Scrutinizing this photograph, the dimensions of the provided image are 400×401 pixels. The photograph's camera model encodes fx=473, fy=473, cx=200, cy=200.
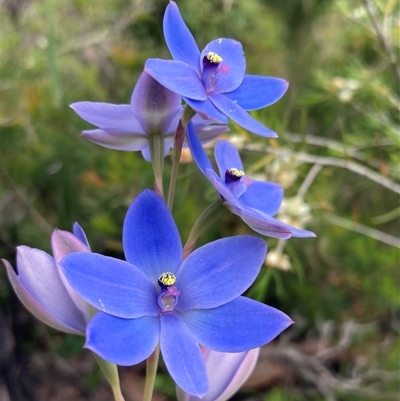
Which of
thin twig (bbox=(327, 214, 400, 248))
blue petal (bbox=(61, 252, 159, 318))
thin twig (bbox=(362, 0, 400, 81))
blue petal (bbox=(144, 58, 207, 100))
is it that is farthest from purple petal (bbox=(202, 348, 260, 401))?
thin twig (bbox=(362, 0, 400, 81))

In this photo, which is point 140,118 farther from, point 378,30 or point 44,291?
point 378,30

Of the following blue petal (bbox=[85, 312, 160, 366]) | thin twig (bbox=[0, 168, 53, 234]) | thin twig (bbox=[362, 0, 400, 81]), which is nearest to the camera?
blue petal (bbox=[85, 312, 160, 366])

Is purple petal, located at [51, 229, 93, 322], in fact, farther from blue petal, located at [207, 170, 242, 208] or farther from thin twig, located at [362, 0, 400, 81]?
thin twig, located at [362, 0, 400, 81]

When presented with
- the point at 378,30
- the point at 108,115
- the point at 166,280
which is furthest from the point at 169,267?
the point at 378,30

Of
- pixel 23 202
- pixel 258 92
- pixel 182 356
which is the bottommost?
pixel 23 202

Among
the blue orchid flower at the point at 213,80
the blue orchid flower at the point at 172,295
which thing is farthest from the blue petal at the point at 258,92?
the blue orchid flower at the point at 172,295
